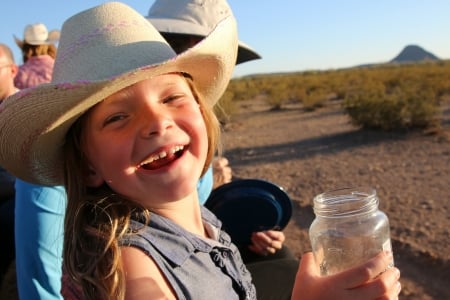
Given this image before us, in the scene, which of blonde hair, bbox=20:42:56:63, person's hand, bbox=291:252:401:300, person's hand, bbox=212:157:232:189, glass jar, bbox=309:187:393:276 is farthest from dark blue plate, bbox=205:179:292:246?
blonde hair, bbox=20:42:56:63

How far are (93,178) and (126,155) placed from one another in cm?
21

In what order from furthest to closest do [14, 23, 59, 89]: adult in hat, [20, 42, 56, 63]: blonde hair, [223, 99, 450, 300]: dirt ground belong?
[223, 99, 450, 300]: dirt ground, [20, 42, 56, 63]: blonde hair, [14, 23, 59, 89]: adult in hat

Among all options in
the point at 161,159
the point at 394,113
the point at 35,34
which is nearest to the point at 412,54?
the point at 394,113

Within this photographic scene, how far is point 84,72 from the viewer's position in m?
1.32

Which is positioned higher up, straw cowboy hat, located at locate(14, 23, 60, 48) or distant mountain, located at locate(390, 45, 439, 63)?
straw cowboy hat, located at locate(14, 23, 60, 48)

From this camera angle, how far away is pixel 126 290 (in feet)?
3.83

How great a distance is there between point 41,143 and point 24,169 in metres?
0.19

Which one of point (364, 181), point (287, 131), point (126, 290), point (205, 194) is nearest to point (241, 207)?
point (205, 194)

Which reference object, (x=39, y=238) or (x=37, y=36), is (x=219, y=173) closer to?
(x=39, y=238)

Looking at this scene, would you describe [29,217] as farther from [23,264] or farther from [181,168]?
[181,168]

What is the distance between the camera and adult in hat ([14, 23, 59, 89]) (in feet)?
12.3

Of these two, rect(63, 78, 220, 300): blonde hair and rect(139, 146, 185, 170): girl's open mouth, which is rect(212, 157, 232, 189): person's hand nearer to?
rect(63, 78, 220, 300): blonde hair

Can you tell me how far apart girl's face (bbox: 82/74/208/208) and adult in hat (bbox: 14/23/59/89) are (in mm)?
2494

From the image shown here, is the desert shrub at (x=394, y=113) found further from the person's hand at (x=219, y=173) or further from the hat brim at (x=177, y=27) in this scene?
the hat brim at (x=177, y=27)
